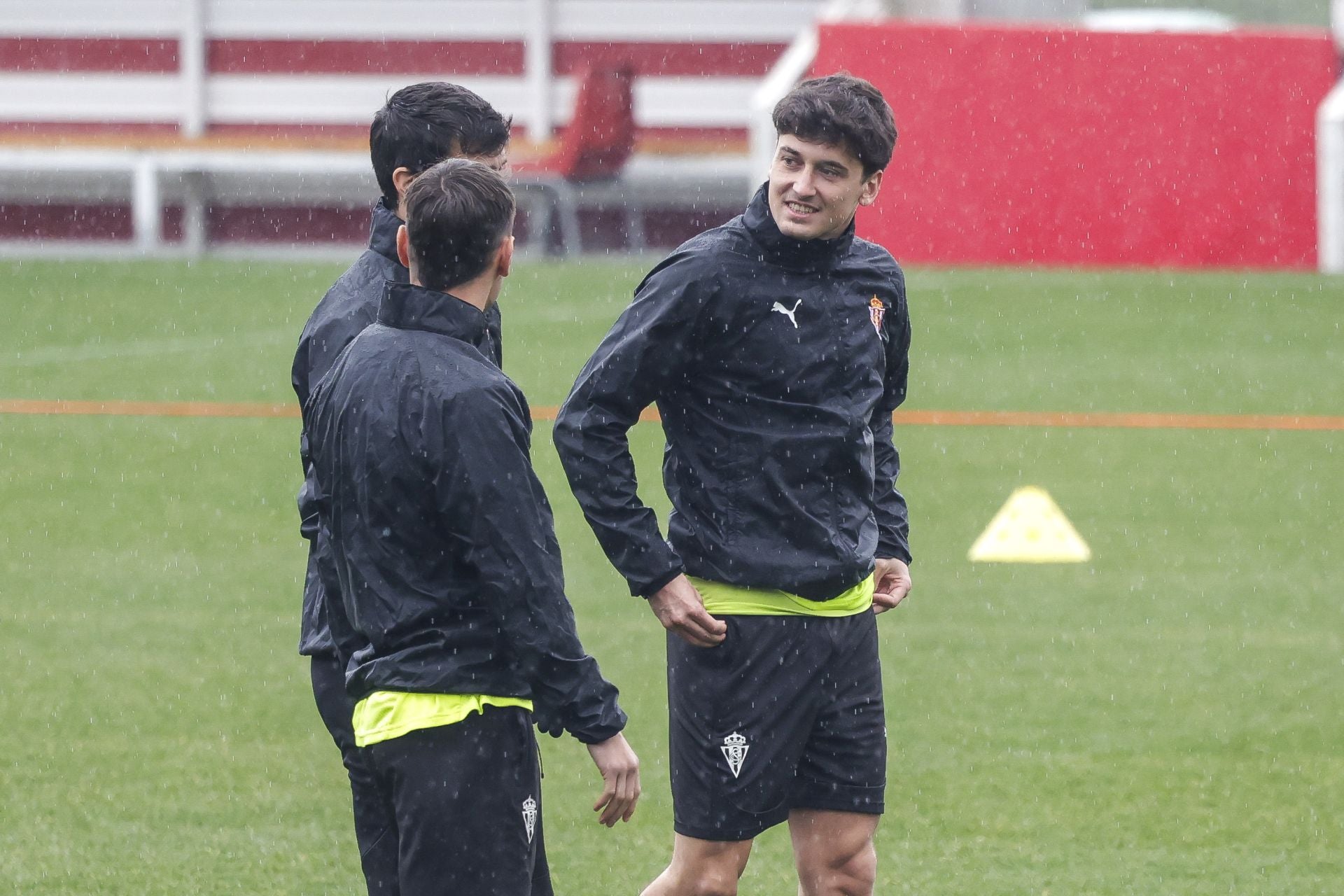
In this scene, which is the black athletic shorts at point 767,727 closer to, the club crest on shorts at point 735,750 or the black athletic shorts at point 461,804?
the club crest on shorts at point 735,750

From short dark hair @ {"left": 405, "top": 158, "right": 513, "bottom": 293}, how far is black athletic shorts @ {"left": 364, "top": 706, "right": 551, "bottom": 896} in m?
0.75

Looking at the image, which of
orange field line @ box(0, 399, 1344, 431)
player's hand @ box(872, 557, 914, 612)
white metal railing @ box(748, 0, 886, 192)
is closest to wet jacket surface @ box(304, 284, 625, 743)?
player's hand @ box(872, 557, 914, 612)

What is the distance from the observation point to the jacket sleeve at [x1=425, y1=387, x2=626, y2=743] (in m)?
3.32

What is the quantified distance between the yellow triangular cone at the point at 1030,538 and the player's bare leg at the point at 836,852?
198 inches

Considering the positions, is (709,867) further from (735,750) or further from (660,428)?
(660,428)

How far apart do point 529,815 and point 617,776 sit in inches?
6.7

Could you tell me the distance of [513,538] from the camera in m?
3.34

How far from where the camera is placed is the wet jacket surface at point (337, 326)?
3.96m

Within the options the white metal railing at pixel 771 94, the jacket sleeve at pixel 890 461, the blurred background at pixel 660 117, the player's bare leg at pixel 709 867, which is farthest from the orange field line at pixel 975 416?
the player's bare leg at pixel 709 867

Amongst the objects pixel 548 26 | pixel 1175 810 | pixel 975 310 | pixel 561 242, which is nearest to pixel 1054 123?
pixel 975 310

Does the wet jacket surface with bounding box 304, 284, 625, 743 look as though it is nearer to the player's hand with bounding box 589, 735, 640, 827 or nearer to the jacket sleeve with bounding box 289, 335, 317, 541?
the player's hand with bounding box 589, 735, 640, 827

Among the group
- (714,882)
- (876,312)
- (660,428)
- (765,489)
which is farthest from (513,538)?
(660,428)

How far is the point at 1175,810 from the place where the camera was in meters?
5.91

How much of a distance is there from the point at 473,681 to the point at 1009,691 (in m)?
4.12
